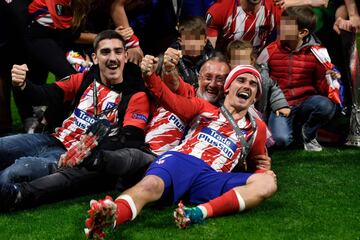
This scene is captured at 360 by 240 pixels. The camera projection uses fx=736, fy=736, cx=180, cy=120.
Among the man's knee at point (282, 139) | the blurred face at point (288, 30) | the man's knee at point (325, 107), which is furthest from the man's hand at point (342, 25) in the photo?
A: the man's knee at point (282, 139)

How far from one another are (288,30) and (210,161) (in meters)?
2.14

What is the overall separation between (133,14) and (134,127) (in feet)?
5.96

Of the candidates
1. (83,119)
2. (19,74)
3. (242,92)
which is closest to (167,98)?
(242,92)

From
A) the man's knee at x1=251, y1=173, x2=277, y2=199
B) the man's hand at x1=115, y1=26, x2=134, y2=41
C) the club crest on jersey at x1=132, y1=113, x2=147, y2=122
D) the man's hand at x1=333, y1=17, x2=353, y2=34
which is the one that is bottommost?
the man's knee at x1=251, y1=173, x2=277, y2=199

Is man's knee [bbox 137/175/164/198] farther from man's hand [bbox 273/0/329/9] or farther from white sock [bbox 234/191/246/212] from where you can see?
man's hand [bbox 273/0/329/9]

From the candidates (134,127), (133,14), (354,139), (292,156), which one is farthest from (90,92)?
(354,139)

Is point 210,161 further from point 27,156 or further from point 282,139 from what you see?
point 282,139

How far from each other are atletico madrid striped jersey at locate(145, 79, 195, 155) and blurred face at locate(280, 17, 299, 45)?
5.22ft

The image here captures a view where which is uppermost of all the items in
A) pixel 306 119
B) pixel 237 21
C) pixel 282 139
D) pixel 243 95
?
pixel 237 21

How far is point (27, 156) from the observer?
5.38m

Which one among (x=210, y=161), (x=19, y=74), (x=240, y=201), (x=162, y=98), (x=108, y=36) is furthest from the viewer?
(x=108, y=36)

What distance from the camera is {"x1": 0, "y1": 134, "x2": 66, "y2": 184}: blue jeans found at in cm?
499

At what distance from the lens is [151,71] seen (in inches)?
182

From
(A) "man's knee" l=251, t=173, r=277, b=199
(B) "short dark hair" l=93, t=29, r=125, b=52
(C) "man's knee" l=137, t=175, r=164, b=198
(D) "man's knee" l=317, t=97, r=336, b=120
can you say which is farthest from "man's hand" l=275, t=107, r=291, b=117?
(C) "man's knee" l=137, t=175, r=164, b=198
